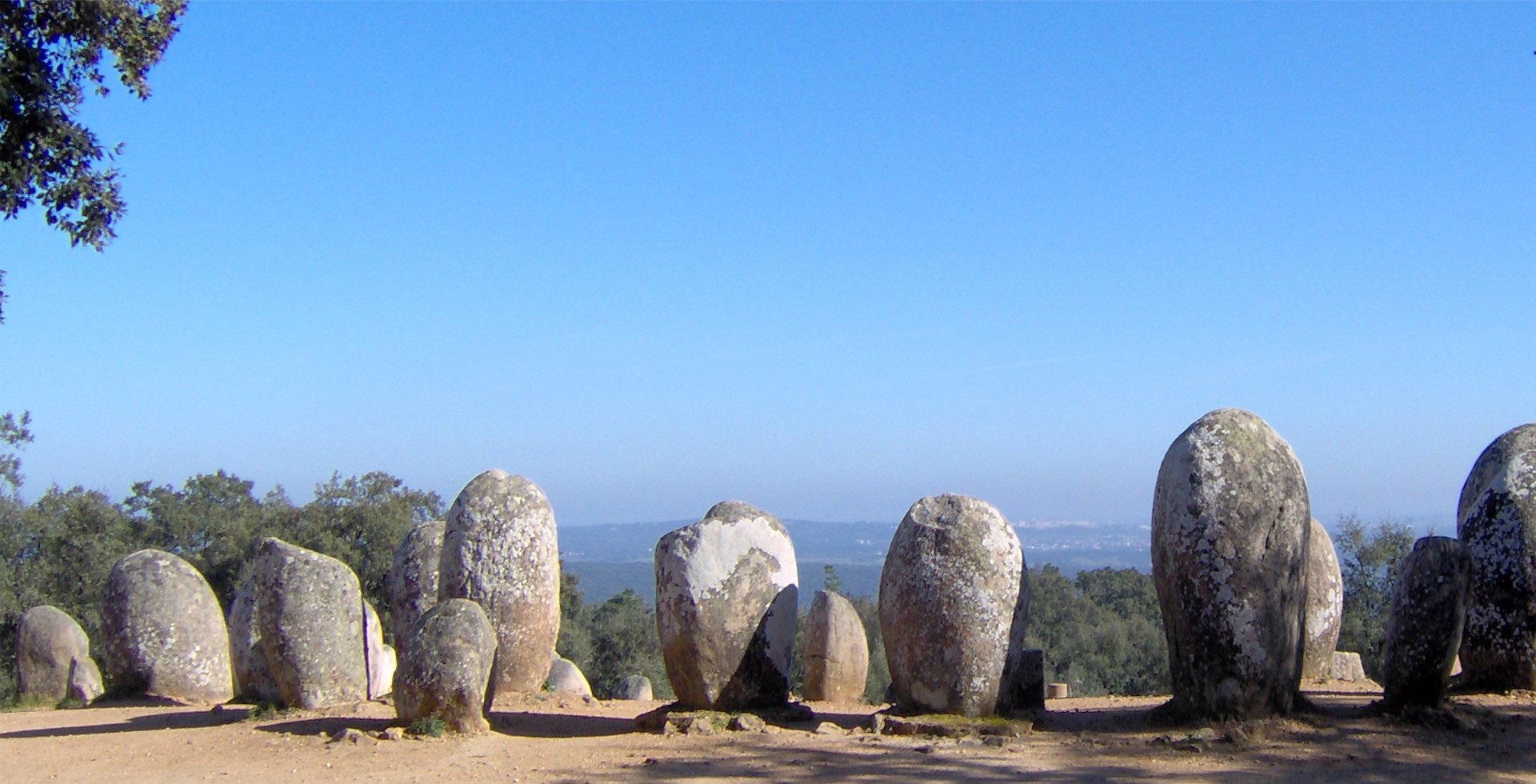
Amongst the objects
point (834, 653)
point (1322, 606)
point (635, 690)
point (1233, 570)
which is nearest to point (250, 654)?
point (635, 690)

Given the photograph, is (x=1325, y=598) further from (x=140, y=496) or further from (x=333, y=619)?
(x=140, y=496)

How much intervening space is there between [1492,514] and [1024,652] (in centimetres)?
531

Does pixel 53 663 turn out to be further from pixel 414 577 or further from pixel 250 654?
pixel 414 577

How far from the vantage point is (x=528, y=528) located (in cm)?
1603

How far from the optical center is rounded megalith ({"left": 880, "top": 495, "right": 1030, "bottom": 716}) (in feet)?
39.8

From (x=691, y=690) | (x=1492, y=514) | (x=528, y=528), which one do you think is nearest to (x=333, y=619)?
(x=528, y=528)

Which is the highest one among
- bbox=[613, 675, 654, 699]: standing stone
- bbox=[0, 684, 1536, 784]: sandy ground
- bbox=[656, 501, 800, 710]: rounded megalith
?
bbox=[656, 501, 800, 710]: rounded megalith

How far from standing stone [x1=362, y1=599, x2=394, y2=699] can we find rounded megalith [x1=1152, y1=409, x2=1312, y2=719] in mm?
10008

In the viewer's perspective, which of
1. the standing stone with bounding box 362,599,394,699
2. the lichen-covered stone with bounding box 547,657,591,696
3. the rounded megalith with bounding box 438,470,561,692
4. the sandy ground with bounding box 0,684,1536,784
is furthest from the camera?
the lichen-covered stone with bounding box 547,657,591,696

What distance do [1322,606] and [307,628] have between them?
12.1m

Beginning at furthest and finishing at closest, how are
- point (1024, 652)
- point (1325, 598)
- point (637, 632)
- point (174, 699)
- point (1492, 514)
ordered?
point (637, 632) → point (174, 699) → point (1325, 598) → point (1492, 514) → point (1024, 652)

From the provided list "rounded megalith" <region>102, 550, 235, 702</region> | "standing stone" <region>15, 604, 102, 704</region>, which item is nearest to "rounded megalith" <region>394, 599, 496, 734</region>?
"rounded megalith" <region>102, 550, 235, 702</region>

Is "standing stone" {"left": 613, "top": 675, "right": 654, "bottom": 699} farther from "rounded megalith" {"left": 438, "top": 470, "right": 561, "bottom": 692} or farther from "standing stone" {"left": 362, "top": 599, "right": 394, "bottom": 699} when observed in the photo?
"rounded megalith" {"left": 438, "top": 470, "right": 561, "bottom": 692}

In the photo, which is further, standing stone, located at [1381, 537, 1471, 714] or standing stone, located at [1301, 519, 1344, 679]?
standing stone, located at [1301, 519, 1344, 679]
